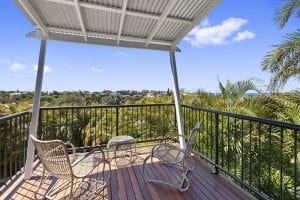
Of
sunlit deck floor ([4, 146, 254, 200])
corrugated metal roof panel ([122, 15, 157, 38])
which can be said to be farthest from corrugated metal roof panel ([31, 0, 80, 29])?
sunlit deck floor ([4, 146, 254, 200])

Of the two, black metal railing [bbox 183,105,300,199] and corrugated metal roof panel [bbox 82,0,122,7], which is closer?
corrugated metal roof panel [bbox 82,0,122,7]

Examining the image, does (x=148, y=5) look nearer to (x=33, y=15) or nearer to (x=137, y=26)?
(x=137, y=26)

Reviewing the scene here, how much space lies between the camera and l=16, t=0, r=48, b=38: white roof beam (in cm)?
248

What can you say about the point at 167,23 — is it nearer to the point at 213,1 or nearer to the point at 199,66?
the point at 213,1

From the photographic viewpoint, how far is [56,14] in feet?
9.89

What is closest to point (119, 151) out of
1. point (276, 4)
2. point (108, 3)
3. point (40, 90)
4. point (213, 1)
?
point (40, 90)

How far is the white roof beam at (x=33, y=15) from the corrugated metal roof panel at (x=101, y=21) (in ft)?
2.19

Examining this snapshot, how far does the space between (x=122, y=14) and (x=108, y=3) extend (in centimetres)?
25

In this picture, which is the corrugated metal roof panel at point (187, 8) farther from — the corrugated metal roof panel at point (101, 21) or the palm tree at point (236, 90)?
the palm tree at point (236, 90)

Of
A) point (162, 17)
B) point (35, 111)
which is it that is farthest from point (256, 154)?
point (35, 111)

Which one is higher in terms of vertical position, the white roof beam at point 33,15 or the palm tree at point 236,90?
the white roof beam at point 33,15

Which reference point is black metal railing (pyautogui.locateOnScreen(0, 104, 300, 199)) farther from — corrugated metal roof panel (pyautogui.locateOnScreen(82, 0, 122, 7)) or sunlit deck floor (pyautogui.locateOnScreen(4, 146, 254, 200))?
corrugated metal roof panel (pyautogui.locateOnScreen(82, 0, 122, 7))

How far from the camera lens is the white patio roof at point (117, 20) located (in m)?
2.77

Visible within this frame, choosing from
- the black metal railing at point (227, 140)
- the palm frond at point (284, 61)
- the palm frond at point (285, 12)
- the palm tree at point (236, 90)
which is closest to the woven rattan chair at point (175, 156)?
the black metal railing at point (227, 140)
